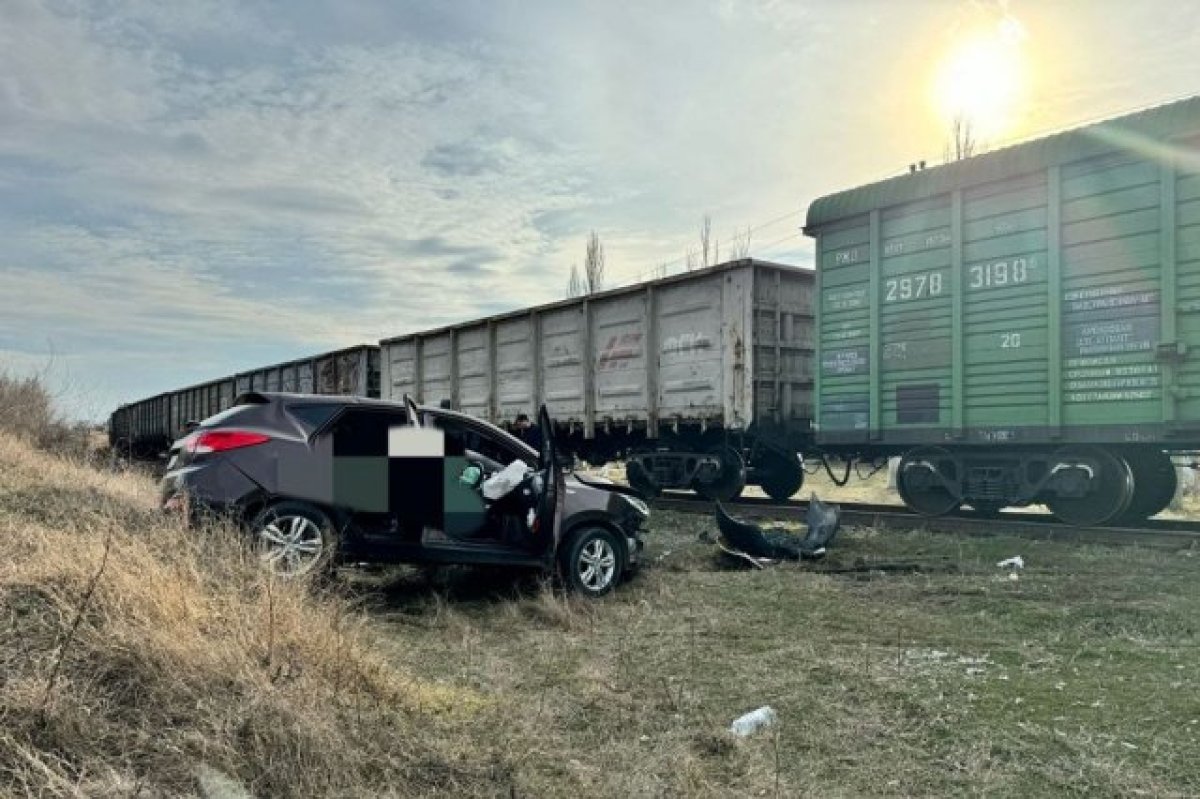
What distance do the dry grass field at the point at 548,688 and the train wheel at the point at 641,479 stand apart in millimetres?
7747

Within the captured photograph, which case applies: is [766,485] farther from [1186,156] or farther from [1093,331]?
[1186,156]

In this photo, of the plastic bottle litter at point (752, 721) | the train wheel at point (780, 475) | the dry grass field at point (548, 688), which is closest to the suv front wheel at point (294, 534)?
the dry grass field at point (548, 688)

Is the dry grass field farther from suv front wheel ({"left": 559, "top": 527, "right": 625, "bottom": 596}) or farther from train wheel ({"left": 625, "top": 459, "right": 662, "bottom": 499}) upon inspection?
train wheel ({"left": 625, "top": 459, "right": 662, "bottom": 499})

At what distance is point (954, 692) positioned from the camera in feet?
13.5

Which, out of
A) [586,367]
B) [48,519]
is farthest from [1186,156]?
[48,519]

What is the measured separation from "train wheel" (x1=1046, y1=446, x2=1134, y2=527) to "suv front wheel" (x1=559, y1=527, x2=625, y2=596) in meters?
5.22

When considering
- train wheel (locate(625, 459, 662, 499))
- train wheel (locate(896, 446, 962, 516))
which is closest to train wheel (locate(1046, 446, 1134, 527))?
train wheel (locate(896, 446, 962, 516))

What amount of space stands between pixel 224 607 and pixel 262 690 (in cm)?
89

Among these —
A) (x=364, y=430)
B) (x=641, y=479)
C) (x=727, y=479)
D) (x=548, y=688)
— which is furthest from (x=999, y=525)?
(x=548, y=688)

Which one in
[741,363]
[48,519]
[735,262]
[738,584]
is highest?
[735,262]

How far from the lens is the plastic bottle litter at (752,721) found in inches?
146

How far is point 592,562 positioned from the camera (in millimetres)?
6691

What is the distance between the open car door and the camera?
20.4 feet

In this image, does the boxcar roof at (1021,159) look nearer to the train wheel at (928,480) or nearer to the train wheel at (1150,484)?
the train wheel at (928,480)
